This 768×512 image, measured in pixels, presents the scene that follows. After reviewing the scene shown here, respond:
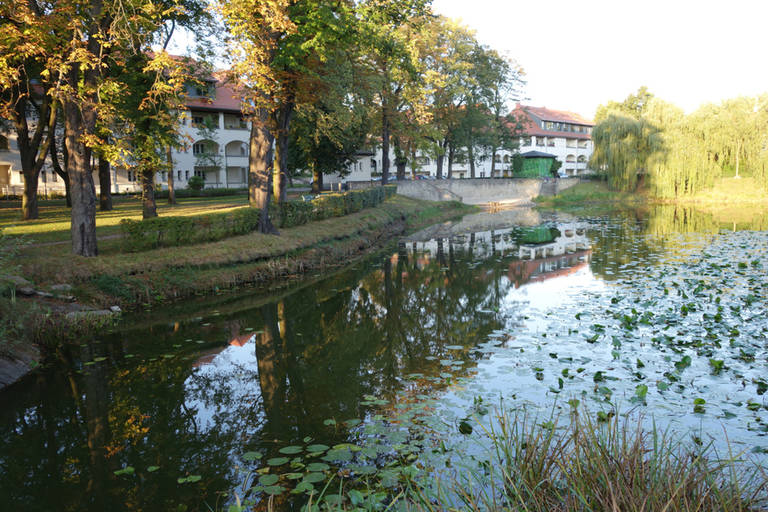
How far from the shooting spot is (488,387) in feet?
26.8

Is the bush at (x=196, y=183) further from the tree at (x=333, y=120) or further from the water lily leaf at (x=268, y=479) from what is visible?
the water lily leaf at (x=268, y=479)

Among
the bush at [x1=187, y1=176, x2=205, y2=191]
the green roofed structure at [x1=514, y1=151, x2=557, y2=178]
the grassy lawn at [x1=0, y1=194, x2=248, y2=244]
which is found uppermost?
the green roofed structure at [x1=514, y1=151, x2=557, y2=178]

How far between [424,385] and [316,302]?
7165mm

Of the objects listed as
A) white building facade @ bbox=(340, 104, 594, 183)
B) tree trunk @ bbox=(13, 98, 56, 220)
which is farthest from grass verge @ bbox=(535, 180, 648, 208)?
tree trunk @ bbox=(13, 98, 56, 220)

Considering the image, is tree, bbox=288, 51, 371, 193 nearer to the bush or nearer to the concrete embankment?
the concrete embankment

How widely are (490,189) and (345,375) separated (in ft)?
153

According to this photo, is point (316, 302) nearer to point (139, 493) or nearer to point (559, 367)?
point (559, 367)

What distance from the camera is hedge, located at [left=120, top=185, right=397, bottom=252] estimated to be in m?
16.1

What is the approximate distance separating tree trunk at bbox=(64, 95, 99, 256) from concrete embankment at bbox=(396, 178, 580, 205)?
108ft

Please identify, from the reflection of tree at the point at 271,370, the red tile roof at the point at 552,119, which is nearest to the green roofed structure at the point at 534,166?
the red tile roof at the point at 552,119

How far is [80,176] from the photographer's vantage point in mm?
14766

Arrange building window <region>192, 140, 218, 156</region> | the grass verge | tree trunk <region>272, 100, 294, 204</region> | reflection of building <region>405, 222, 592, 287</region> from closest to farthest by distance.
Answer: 1. reflection of building <region>405, 222, 592, 287</region>
2. tree trunk <region>272, 100, 294, 204</region>
3. the grass verge
4. building window <region>192, 140, 218, 156</region>

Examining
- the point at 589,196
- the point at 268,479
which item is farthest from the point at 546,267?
the point at 589,196

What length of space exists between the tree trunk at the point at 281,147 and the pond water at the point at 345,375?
8.69 m
